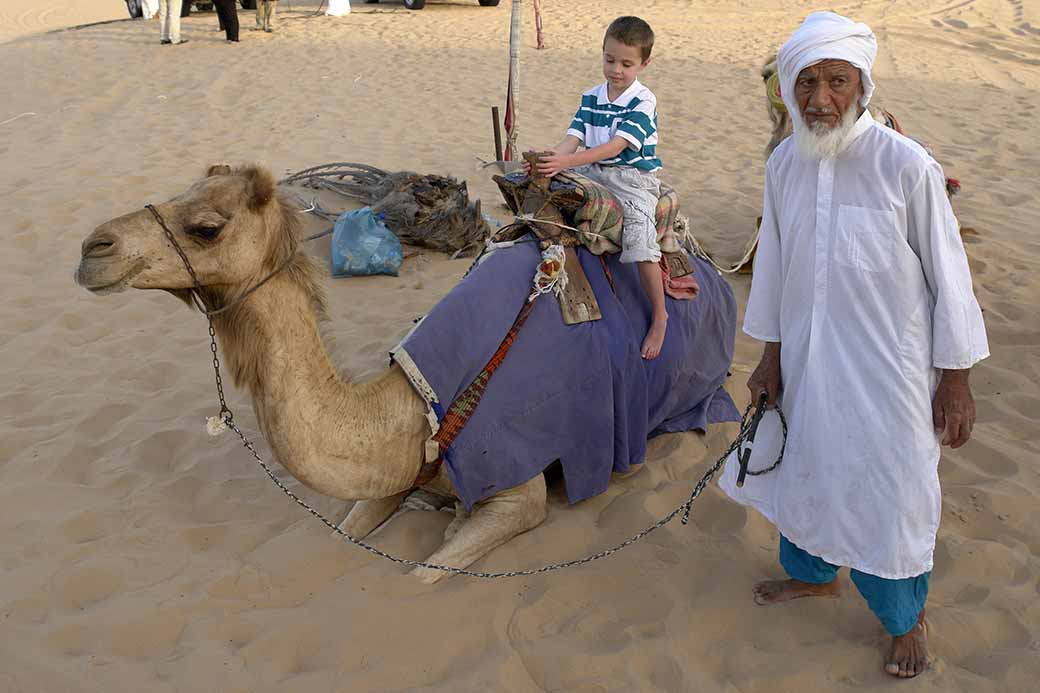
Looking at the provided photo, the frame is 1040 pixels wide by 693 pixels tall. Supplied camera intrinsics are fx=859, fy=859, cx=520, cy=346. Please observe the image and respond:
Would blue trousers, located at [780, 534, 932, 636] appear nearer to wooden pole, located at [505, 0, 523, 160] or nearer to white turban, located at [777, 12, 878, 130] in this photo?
white turban, located at [777, 12, 878, 130]

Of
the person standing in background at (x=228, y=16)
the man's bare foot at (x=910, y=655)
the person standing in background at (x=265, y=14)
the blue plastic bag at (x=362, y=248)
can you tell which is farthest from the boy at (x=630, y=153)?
the person standing in background at (x=265, y=14)

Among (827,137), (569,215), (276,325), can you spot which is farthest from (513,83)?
(827,137)

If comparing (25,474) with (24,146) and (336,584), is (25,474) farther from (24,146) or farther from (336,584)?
(24,146)

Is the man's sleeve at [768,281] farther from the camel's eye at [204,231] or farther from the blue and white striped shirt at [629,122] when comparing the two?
the camel's eye at [204,231]

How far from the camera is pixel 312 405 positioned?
9.01 ft

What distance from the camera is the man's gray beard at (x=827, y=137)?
2272 millimetres

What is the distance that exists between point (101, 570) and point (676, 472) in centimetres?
232

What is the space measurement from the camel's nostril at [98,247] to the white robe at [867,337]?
1.91 metres

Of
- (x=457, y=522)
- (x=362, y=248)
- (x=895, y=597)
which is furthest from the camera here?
(x=362, y=248)

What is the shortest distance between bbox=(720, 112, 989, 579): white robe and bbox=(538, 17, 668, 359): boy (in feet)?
3.33

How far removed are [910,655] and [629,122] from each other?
93.4 inches

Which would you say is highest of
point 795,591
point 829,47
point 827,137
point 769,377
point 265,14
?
point 829,47

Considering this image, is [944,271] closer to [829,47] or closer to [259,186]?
[829,47]

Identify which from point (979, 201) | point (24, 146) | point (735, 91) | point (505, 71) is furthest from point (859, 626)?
point (505, 71)
